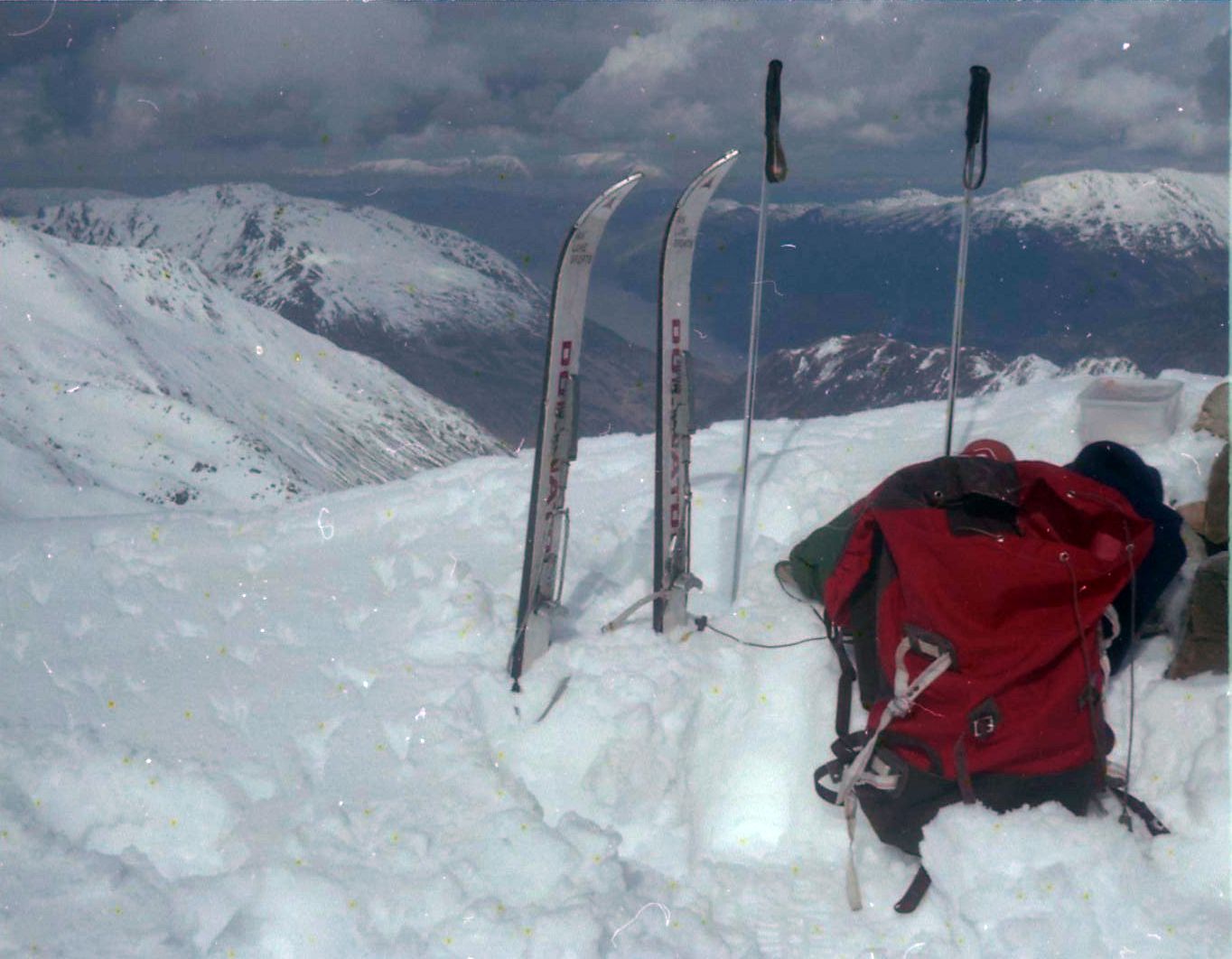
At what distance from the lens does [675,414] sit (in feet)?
13.9

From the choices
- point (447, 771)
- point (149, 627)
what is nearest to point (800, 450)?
point (447, 771)

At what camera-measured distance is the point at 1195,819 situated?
2.93 m

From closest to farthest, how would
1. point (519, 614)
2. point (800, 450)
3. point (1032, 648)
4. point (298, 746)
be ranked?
point (1032, 648)
point (298, 746)
point (519, 614)
point (800, 450)

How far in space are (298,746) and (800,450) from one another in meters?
3.73

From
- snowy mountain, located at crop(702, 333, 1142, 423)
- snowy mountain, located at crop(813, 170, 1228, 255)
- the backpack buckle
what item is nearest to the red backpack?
the backpack buckle

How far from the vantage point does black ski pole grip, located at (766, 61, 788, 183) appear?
172 inches

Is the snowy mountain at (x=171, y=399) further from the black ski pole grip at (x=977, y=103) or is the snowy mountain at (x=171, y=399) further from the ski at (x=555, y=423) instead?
the black ski pole grip at (x=977, y=103)

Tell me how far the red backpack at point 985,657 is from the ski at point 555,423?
133 centimetres

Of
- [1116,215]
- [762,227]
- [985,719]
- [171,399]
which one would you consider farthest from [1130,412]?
[1116,215]

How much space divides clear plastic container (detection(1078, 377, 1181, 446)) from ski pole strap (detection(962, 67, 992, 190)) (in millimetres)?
1412

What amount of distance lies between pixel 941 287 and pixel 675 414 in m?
3.60

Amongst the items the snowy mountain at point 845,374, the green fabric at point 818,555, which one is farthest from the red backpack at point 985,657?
the snowy mountain at point 845,374

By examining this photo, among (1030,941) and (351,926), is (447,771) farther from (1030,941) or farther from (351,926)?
(1030,941)

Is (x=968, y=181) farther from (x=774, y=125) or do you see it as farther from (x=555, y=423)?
(x=555, y=423)
